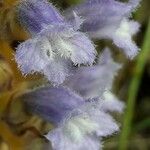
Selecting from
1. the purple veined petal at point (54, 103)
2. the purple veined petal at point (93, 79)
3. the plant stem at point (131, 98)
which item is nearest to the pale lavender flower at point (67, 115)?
the purple veined petal at point (54, 103)

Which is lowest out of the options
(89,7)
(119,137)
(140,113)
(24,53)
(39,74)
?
(24,53)

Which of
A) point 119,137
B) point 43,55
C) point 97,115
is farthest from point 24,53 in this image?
point 119,137

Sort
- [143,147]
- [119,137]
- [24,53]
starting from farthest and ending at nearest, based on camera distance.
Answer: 1. [143,147]
2. [119,137]
3. [24,53]

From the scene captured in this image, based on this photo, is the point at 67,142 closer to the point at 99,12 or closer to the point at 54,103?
the point at 54,103

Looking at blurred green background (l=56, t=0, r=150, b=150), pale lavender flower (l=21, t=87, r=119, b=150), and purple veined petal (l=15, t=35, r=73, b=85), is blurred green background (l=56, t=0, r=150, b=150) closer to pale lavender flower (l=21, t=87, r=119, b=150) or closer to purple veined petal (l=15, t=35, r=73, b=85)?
pale lavender flower (l=21, t=87, r=119, b=150)

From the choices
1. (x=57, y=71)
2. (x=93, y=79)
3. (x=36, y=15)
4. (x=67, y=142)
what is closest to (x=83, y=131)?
(x=67, y=142)

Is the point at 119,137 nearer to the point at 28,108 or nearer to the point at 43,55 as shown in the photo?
the point at 28,108
